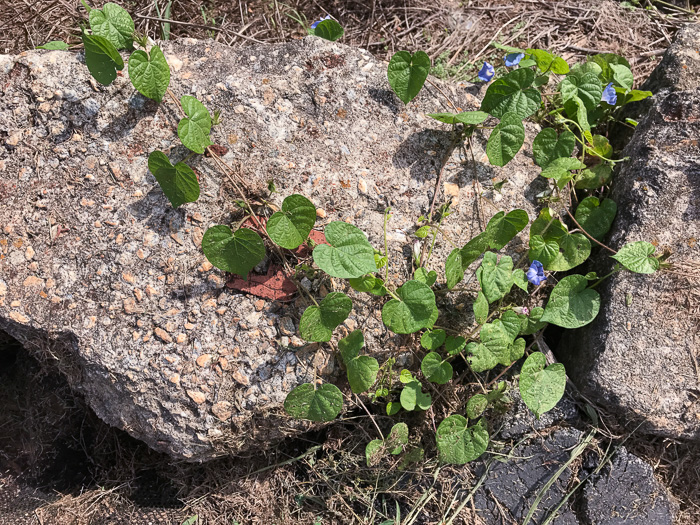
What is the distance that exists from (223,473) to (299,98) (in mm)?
1602

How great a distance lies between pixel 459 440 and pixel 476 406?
14 centimetres

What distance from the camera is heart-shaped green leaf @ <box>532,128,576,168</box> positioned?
1.99 meters

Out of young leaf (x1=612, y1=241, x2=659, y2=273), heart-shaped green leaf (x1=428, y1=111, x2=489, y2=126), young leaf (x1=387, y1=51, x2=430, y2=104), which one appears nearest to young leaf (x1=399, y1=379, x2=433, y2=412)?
young leaf (x1=612, y1=241, x2=659, y2=273)

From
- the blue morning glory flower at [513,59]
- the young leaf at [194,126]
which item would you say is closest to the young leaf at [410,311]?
the young leaf at [194,126]

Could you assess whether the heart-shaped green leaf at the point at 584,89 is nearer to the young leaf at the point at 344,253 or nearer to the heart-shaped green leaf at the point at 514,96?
the heart-shaped green leaf at the point at 514,96

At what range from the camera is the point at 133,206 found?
1899 mm

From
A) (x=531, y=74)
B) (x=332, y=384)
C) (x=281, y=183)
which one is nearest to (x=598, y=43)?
(x=531, y=74)

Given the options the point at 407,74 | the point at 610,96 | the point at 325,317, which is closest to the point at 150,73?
the point at 407,74

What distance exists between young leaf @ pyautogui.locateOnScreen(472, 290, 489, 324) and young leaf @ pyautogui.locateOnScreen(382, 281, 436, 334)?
16 centimetres

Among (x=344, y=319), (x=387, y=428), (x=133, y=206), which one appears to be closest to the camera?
(x=344, y=319)

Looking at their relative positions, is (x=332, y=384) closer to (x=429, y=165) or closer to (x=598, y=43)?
(x=429, y=165)

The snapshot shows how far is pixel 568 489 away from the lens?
197 centimetres

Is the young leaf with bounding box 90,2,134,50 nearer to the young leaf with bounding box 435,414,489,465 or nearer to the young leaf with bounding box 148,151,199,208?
the young leaf with bounding box 148,151,199,208

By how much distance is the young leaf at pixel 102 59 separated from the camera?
1807mm
